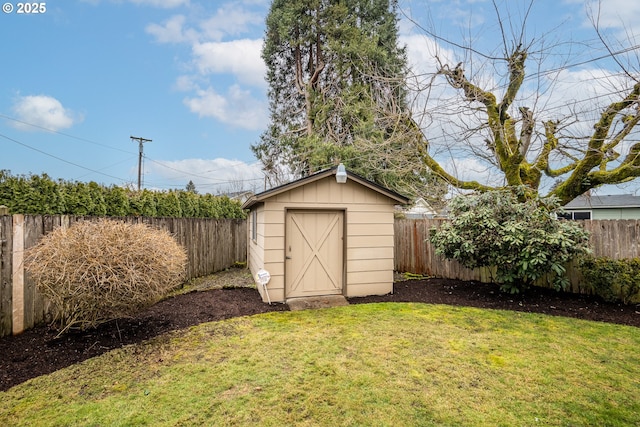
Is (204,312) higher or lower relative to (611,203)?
lower

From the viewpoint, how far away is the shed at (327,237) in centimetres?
652

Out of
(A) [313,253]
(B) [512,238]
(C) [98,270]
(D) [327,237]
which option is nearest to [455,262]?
(B) [512,238]

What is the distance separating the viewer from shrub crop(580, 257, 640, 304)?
5.88 metres

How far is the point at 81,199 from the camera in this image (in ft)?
21.7

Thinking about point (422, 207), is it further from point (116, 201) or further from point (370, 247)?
point (116, 201)

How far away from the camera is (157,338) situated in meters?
4.55

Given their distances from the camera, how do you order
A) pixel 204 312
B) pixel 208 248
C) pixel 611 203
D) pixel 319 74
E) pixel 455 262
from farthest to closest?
pixel 319 74
pixel 611 203
pixel 208 248
pixel 455 262
pixel 204 312

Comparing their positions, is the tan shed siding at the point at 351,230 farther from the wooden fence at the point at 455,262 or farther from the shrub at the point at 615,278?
Result: the shrub at the point at 615,278

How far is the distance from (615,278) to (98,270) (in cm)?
832

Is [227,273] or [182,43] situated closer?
[227,273]

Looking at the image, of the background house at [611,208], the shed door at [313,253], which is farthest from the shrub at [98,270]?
the background house at [611,208]

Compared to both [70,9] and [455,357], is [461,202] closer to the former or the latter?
[455,357]

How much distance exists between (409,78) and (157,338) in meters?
6.35

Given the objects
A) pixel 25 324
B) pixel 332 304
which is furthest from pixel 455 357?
pixel 25 324
